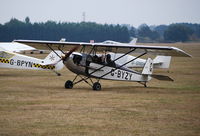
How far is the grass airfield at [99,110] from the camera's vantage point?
34.9ft

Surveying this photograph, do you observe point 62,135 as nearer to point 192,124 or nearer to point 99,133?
point 99,133

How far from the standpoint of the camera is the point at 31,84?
2089cm

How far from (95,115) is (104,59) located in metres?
6.64

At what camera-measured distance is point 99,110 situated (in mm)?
13305

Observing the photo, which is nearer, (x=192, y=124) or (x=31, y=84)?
(x=192, y=124)

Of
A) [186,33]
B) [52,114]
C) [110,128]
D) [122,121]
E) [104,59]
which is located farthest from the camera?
[186,33]

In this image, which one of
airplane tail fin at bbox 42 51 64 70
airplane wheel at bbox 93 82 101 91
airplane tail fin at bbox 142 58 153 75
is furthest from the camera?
airplane tail fin at bbox 42 51 64 70

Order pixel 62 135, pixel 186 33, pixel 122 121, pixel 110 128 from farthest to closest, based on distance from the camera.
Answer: pixel 186 33
pixel 122 121
pixel 110 128
pixel 62 135

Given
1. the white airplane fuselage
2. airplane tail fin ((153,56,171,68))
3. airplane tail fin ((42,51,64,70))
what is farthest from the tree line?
the white airplane fuselage

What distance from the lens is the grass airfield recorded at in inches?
418

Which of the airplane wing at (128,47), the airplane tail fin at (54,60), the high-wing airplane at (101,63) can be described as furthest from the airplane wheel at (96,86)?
the airplane tail fin at (54,60)

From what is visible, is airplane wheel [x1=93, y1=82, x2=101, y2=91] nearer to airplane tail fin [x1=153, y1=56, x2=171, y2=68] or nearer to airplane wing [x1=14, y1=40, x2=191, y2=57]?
airplane wing [x1=14, y1=40, x2=191, y2=57]

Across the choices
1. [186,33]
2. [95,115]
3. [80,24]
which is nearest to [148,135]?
[95,115]

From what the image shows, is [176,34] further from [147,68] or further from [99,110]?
[99,110]
